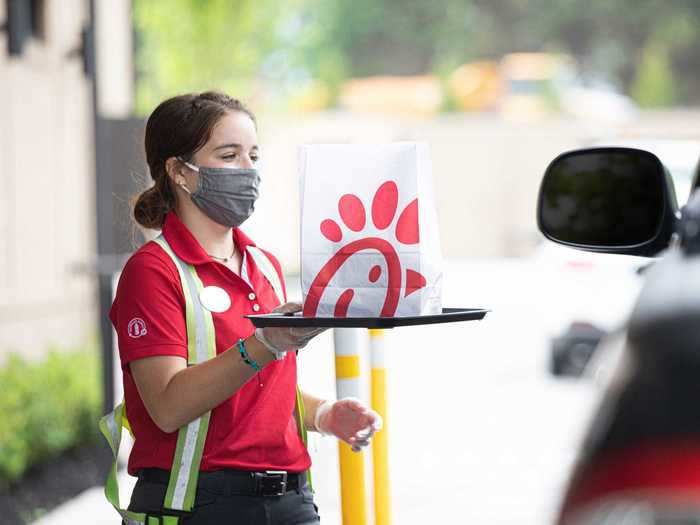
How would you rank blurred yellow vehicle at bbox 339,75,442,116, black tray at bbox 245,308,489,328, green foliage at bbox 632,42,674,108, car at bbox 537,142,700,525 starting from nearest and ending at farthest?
car at bbox 537,142,700,525 → black tray at bbox 245,308,489,328 → green foliage at bbox 632,42,674,108 → blurred yellow vehicle at bbox 339,75,442,116

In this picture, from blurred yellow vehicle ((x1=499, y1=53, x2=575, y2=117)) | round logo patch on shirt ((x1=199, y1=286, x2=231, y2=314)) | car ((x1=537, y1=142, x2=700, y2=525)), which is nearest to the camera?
car ((x1=537, y1=142, x2=700, y2=525))

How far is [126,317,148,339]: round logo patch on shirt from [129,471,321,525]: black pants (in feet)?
1.01

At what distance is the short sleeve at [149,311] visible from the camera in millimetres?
2783

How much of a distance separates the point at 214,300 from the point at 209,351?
108 mm

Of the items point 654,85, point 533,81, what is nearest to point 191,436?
point 654,85

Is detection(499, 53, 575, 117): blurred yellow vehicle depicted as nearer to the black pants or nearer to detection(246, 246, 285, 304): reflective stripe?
detection(246, 246, 285, 304): reflective stripe

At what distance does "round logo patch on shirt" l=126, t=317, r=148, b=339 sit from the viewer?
279 cm

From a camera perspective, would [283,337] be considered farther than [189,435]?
No

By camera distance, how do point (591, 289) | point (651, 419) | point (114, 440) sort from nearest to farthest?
1. point (651, 419)
2. point (114, 440)
3. point (591, 289)

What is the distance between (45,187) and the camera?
10.2 m

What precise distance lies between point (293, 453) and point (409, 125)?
35003 millimetres

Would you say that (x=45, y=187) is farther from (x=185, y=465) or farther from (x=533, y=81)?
(x=533, y=81)

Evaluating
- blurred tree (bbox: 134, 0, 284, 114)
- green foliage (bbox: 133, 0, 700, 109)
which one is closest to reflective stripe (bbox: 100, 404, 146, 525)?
blurred tree (bbox: 134, 0, 284, 114)

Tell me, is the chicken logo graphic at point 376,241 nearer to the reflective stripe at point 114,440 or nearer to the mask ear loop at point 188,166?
the mask ear loop at point 188,166
